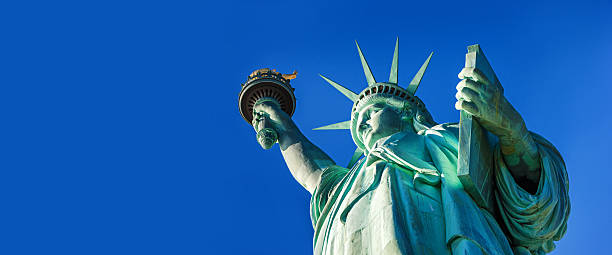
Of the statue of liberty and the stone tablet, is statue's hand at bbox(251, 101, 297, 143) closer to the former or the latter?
the statue of liberty

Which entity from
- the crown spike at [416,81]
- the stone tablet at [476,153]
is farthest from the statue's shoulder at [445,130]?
the crown spike at [416,81]

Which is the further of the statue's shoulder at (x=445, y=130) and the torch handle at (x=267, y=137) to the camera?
Result: the torch handle at (x=267, y=137)

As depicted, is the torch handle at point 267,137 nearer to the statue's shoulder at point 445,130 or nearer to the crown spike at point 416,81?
the crown spike at point 416,81

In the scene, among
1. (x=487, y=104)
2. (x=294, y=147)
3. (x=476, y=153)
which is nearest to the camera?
(x=487, y=104)

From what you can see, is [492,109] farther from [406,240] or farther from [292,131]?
[292,131]

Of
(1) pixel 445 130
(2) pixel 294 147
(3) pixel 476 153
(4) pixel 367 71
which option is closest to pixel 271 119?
(2) pixel 294 147

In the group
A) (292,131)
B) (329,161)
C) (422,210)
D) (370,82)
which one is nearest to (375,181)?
(422,210)

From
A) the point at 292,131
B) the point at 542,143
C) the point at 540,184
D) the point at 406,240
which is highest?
the point at 292,131

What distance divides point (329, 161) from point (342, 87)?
4.28 ft

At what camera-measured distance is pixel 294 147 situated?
1397 centimetres

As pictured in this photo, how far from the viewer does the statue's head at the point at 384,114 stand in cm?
1067

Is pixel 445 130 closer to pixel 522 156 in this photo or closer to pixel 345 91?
pixel 522 156

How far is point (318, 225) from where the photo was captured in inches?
391

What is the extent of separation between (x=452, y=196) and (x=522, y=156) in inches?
33.7
